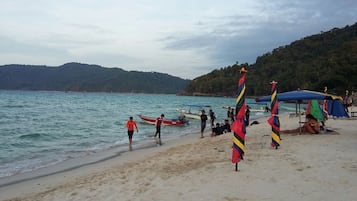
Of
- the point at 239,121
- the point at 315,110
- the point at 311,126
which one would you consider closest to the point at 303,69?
the point at 315,110

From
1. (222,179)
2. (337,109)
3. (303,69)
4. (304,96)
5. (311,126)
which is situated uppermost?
(303,69)

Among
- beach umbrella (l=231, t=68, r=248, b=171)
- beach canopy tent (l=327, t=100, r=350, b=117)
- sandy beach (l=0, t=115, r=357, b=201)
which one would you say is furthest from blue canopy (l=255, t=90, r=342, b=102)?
beach umbrella (l=231, t=68, r=248, b=171)

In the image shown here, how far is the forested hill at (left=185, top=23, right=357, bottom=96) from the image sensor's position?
72.8 meters

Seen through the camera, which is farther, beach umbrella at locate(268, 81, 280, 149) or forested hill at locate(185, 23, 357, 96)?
forested hill at locate(185, 23, 357, 96)

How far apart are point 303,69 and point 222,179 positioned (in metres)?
112

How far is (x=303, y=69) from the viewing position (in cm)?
11231

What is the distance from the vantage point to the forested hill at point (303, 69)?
239 ft

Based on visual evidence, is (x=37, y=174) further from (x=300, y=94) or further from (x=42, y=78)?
(x=42, y=78)

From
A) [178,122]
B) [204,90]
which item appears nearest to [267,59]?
[204,90]

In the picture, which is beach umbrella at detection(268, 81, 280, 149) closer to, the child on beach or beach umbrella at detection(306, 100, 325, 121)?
the child on beach

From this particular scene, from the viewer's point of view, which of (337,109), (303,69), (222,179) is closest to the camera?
(222,179)

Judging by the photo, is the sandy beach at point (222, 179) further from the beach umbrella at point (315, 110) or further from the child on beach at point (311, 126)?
the beach umbrella at point (315, 110)

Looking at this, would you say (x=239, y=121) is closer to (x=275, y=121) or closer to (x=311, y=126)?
(x=275, y=121)

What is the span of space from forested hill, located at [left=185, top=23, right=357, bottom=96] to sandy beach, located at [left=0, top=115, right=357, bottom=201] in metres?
65.7
